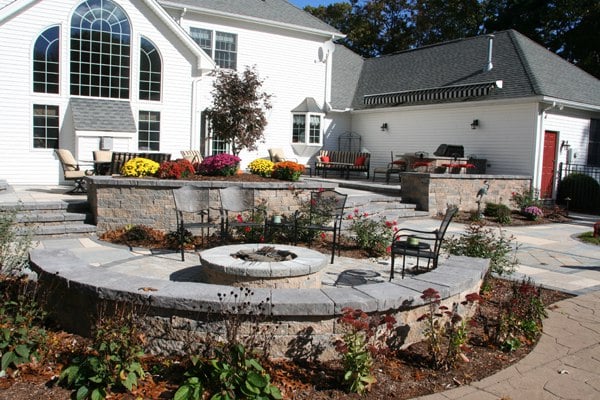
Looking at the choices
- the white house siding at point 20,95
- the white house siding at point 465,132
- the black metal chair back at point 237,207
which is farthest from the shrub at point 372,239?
the white house siding at point 20,95

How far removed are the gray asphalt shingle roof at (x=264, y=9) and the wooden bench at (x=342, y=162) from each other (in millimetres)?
5073

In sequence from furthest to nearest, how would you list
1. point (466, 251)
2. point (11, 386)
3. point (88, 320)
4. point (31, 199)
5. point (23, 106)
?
point (23, 106) → point (31, 199) → point (466, 251) → point (88, 320) → point (11, 386)

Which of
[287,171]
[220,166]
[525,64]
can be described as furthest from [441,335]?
[525,64]

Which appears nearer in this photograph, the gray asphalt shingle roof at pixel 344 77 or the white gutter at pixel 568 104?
the white gutter at pixel 568 104

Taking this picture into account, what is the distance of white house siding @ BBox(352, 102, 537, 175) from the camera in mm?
16062

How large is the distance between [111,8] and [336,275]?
12543mm

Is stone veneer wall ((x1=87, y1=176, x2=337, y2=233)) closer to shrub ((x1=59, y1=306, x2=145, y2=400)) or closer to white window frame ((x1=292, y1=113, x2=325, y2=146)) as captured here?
shrub ((x1=59, y1=306, x2=145, y2=400))

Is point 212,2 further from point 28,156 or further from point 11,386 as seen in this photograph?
point 11,386

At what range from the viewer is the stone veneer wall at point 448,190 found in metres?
13.6

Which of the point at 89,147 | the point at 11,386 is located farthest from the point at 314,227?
the point at 89,147

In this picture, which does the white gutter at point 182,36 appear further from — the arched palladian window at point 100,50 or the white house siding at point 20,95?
the white house siding at point 20,95

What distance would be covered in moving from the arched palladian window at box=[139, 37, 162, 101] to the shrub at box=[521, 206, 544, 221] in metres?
11.7

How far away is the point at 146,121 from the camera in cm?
1634

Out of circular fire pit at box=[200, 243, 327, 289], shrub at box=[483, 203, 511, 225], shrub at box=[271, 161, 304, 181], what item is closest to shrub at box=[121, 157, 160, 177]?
Result: shrub at box=[271, 161, 304, 181]
